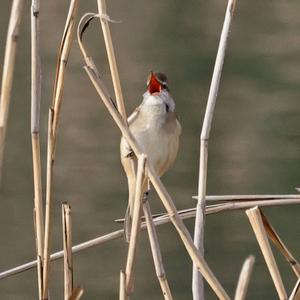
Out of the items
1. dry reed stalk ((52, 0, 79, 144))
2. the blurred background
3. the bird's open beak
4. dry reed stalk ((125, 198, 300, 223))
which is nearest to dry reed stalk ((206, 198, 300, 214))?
dry reed stalk ((125, 198, 300, 223))

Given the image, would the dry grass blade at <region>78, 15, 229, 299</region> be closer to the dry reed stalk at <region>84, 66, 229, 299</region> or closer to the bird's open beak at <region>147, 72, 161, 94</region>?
the dry reed stalk at <region>84, 66, 229, 299</region>

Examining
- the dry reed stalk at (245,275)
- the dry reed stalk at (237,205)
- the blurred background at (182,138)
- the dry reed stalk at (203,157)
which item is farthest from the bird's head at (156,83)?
the blurred background at (182,138)

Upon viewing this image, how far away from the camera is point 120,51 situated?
328 inches

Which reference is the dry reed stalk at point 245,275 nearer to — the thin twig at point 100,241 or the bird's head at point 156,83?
the thin twig at point 100,241

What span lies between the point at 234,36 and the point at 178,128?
5.24 metres

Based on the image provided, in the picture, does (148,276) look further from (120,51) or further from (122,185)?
(120,51)

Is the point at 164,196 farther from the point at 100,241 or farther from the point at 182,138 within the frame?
the point at 182,138

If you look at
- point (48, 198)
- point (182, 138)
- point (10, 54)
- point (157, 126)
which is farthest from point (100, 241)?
point (182, 138)

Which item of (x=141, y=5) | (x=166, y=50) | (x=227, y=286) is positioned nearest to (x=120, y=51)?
(x=166, y=50)

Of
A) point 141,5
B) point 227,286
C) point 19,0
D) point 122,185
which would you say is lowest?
point 227,286

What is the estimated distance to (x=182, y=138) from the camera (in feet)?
22.5

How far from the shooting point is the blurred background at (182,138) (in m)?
5.73

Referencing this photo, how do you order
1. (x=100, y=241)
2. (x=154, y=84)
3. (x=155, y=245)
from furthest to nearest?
(x=154, y=84)
(x=100, y=241)
(x=155, y=245)

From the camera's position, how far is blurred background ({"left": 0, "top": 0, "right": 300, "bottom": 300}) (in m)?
5.73
